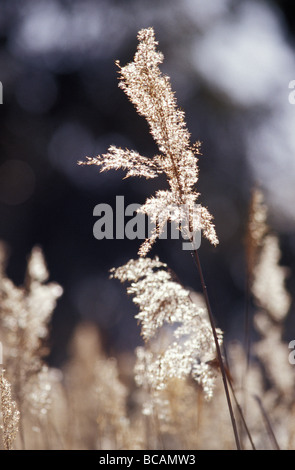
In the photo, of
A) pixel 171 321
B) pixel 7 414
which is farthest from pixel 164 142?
pixel 7 414

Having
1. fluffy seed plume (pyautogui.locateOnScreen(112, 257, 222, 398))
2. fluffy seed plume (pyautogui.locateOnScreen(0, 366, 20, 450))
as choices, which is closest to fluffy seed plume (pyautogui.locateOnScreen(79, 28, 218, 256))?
fluffy seed plume (pyautogui.locateOnScreen(112, 257, 222, 398))

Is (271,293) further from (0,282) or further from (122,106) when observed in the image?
(122,106)

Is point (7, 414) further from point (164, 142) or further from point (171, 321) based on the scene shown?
point (164, 142)

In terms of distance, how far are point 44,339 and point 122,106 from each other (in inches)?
485

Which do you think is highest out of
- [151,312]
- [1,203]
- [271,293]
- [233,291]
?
[1,203]

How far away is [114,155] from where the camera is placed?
147 centimetres

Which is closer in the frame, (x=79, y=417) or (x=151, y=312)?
(x=151, y=312)

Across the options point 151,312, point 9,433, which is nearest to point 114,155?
point 151,312

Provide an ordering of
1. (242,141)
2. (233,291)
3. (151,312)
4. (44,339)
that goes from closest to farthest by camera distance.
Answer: (151,312) → (44,339) → (233,291) → (242,141)

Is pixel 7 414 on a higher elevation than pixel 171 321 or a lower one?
lower

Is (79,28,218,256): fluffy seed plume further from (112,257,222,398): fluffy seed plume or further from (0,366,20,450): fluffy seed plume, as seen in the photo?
(0,366,20,450): fluffy seed plume

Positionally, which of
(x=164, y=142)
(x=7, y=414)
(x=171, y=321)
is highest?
(x=164, y=142)

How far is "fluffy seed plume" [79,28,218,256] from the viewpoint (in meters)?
1.42

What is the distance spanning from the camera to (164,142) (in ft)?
4.75
